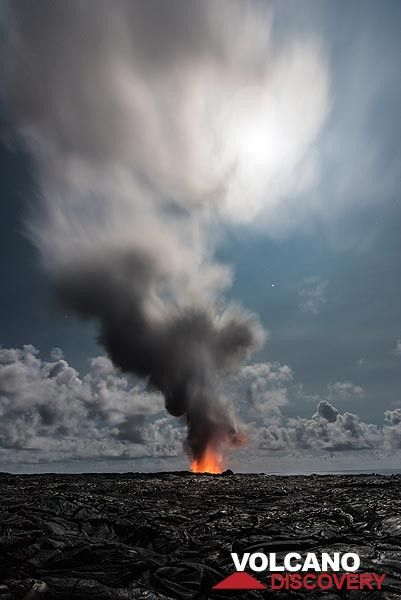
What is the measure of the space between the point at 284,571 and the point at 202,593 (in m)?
2.94

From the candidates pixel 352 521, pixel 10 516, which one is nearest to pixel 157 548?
pixel 10 516

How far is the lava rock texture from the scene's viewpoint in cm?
941

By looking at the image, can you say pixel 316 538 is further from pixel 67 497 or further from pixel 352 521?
pixel 67 497

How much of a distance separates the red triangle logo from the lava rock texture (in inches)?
8.2

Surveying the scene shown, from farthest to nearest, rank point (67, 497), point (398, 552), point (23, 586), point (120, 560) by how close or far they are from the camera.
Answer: point (67, 497)
point (398, 552)
point (120, 560)
point (23, 586)

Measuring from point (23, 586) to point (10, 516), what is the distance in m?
8.93

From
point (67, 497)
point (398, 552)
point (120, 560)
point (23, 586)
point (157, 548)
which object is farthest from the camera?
point (67, 497)

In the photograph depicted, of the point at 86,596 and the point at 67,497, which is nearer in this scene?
the point at 86,596

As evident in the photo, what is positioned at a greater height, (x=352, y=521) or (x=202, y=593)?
(x=352, y=521)

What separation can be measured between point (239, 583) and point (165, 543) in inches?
175

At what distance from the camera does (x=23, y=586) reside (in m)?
8.52

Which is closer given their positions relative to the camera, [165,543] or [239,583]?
[239,583]

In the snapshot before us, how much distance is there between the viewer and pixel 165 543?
13.9 meters

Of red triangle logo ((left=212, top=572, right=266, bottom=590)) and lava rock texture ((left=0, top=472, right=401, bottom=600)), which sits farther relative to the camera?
red triangle logo ((left=212, top=572, right=266, bottom=590))
